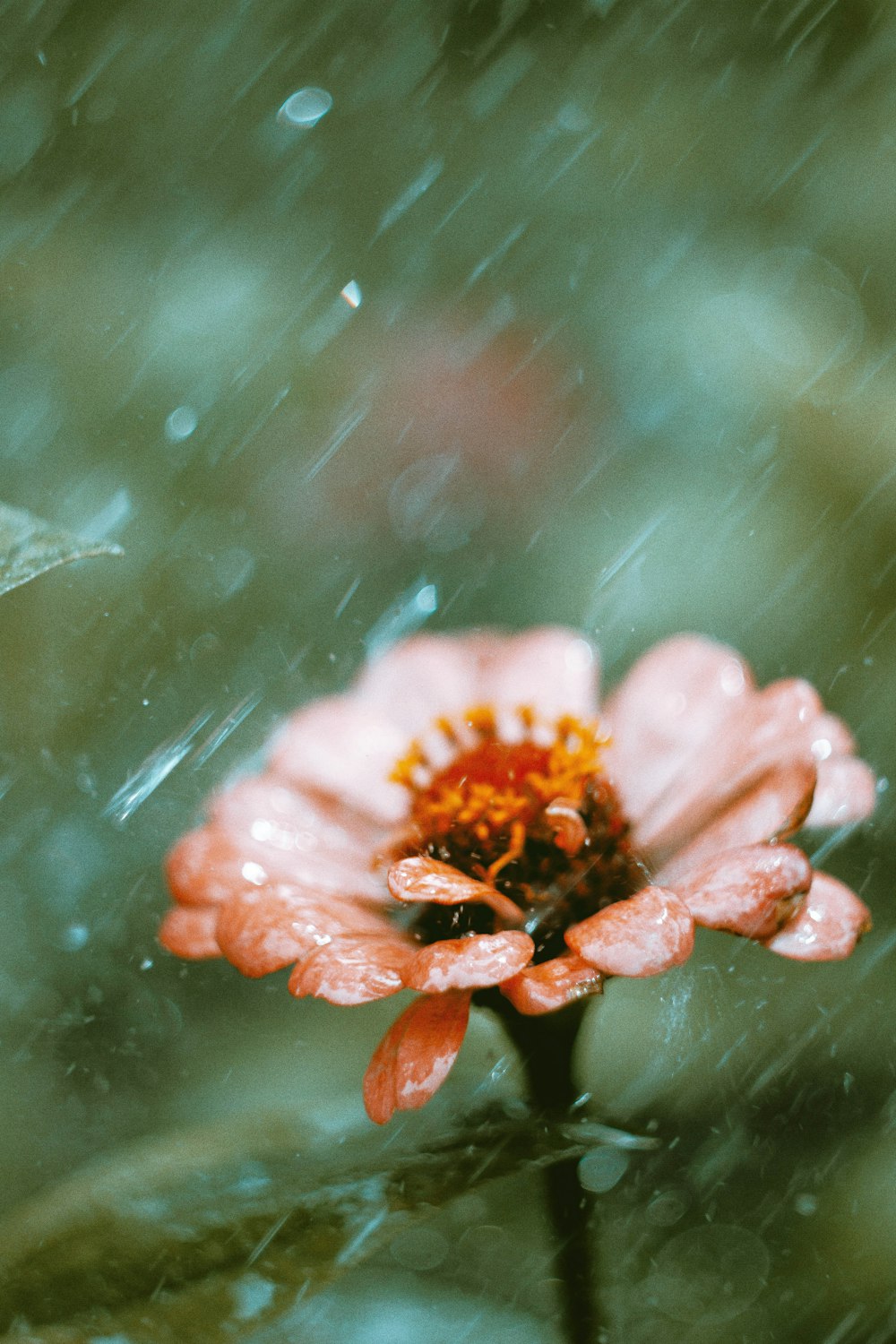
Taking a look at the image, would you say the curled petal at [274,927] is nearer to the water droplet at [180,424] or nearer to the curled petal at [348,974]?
the curled petal at [348,974]

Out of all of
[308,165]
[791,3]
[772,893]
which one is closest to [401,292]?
[308,165]

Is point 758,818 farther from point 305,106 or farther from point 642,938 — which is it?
point 305,106

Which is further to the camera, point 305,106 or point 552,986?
point 305,106

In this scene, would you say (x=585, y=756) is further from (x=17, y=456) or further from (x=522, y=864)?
(x=17, y=456)

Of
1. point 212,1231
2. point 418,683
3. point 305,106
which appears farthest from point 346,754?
point 305,106

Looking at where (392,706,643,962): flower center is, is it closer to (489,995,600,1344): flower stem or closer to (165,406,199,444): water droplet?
(489,995,600,1344): flower stem

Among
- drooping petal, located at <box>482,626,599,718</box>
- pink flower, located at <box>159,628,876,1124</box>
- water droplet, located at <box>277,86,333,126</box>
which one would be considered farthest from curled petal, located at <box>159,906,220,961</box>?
water droplet, located at <box>277,86,333,126</box>

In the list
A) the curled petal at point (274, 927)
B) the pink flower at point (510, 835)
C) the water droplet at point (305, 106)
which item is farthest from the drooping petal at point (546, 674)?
the water droplet at point (305, 106)
